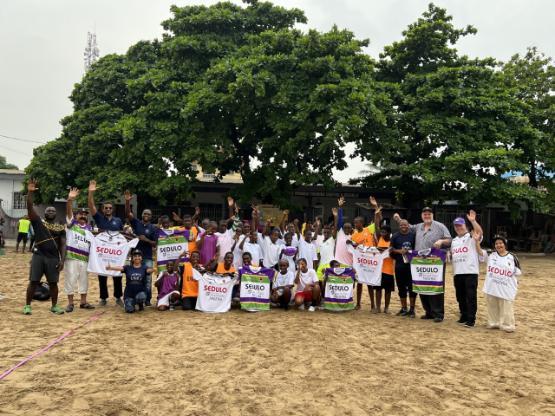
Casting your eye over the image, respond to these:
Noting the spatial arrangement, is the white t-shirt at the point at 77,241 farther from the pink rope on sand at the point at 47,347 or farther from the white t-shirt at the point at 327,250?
the white t-shirt at the point at 327,250

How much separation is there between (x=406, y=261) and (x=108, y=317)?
5.60 m

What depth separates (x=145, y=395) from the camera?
461 cm

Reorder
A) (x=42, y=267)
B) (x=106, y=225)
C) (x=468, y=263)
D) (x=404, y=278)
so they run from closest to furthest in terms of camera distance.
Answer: (x=42, y=267) → (x=468, y=263) → (x=404, y=278) → (x=106, y=225)

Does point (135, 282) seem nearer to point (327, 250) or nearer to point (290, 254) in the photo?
point (290, 254)

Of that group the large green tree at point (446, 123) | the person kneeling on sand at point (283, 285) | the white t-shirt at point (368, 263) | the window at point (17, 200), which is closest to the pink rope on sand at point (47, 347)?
the person kneeling on sand at point (283, 285)

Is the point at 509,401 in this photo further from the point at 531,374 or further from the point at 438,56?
the point at 438,56

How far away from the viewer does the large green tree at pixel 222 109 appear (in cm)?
1772

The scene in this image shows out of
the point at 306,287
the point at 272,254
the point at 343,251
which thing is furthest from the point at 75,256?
the point at 343,251

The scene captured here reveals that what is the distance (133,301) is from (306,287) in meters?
3.39

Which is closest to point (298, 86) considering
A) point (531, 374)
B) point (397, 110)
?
point (397, 110)

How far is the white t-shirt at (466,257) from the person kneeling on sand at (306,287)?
270cm

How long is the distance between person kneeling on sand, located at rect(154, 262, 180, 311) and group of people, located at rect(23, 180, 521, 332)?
0.02 metres

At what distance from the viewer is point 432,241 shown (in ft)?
27.7

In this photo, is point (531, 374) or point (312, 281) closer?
point (531, 374)
